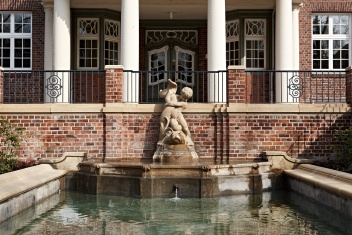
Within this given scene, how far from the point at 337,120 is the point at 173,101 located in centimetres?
408

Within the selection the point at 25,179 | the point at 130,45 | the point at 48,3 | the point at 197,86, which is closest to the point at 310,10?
the point at 197,86

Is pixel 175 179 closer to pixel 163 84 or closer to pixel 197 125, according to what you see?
pixel 197 125

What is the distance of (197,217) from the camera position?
7781mm

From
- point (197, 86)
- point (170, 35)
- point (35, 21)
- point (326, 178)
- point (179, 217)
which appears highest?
point (35, 21)

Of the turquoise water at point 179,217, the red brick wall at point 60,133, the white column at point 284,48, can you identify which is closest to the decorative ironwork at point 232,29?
the white column at point 284,48

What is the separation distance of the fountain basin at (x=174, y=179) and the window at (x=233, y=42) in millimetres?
7638

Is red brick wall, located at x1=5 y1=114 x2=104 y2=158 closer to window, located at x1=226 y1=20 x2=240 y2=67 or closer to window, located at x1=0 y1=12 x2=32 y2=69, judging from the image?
window, located at x1=0 y1=12 x2=32 y2=69

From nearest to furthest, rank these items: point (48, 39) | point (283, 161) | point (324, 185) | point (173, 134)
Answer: point (324, 185), point (283, 161), point (173, 134), point (48, 39)

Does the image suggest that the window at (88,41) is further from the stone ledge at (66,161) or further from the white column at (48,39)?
the stone ledge at (66,161)

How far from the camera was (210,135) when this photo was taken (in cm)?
1241

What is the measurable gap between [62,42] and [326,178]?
894 centimetres

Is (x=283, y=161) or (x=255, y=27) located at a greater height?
(x=255, y=27)


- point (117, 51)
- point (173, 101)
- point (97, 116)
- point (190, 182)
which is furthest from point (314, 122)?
point (117, 51)

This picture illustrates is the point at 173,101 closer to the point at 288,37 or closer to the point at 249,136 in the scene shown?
the point at 249,136
